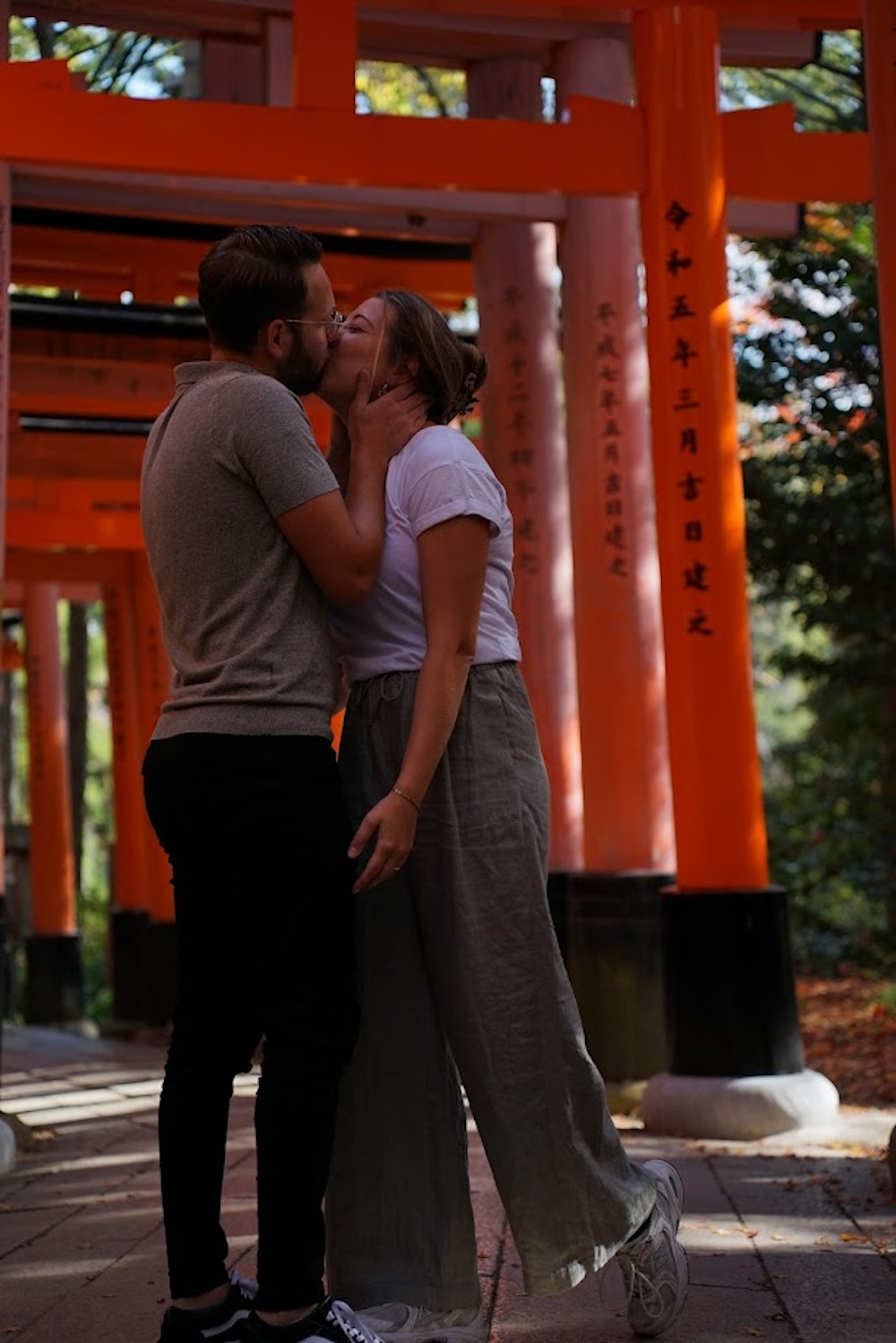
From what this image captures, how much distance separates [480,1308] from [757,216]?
5.59m

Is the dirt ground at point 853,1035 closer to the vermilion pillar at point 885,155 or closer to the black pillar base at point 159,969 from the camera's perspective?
the vermilion pillar at point 885,155

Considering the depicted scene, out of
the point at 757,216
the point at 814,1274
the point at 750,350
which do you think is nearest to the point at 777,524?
the point at 750,350

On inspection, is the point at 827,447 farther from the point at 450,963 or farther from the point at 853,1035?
the point at 450,963

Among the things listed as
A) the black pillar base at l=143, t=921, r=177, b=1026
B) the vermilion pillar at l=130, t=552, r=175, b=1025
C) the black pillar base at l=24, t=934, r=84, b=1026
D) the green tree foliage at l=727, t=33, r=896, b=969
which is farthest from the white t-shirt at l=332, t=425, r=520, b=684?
the black pillar base at l=24, t=934, r=84, b=1026

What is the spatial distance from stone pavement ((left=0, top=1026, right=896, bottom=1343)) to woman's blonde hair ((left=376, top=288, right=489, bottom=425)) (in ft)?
5.10

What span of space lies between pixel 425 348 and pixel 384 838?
778mm

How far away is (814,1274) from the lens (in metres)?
3.37

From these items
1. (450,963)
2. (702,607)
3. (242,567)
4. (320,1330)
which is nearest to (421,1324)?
(320,1330)

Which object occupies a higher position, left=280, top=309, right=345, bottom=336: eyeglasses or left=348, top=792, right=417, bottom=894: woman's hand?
left=280, top=309, right=345, bottom=336: eyeglasses

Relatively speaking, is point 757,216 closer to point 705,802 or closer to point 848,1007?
point 705,802

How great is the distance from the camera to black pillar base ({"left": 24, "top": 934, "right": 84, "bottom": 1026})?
16156mm

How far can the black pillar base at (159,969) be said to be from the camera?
526 inches

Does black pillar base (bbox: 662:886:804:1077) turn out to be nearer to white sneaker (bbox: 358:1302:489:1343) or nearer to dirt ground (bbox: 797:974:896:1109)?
dirt ground (bbox: 797:974:896:1109)

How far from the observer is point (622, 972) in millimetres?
6609
